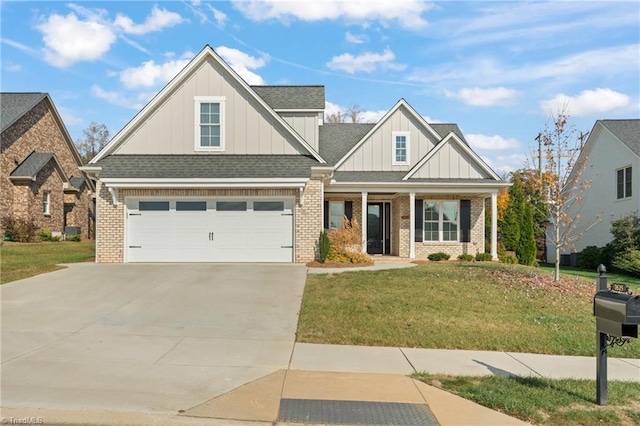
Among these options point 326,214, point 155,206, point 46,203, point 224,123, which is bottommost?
point 326,214

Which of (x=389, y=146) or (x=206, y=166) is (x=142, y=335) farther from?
(x=389, y=146)

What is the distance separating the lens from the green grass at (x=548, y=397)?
4.91 metres

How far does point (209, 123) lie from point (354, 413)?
1373 centimetres

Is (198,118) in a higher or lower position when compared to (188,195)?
higher

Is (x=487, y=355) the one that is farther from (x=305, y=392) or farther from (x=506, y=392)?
(x=305, y=392)

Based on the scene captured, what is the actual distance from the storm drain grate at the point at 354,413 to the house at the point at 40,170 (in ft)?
83.0

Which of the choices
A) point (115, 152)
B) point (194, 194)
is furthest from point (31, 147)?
point (194, 194)

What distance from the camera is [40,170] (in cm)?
2645

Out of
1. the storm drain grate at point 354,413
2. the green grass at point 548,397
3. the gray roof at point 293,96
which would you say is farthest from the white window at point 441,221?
the storm drain grate at point 354,413

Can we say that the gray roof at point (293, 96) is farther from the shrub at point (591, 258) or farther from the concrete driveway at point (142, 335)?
the shrub at point (591, 258)

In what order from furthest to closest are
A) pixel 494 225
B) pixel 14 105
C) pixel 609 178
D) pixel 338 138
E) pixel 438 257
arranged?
pixel 14 105 → pixel 609 178 → pixel 338 138 → pixel 494 225 → pixel 438 257

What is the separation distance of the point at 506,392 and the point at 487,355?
1852 millimetres

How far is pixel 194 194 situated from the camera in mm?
16281

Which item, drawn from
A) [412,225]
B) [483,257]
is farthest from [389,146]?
[483,257]
